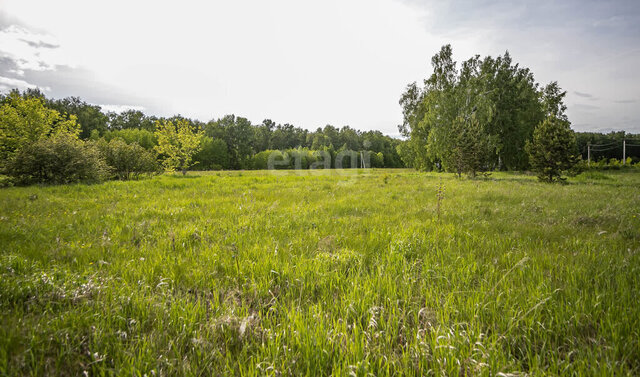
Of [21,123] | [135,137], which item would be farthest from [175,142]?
[135,137]

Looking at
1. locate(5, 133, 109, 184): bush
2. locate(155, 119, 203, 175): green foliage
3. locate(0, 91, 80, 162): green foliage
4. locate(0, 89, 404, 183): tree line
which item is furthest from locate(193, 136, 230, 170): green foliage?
locate(5, 133, 109, 184): bush

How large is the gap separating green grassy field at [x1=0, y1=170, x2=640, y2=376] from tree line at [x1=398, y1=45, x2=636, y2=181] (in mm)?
27359

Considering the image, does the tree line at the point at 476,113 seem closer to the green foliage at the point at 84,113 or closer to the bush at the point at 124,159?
the bush at the point at 124,159

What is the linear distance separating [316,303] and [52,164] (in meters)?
19.2

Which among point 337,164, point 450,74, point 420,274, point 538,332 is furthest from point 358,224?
point 337,164

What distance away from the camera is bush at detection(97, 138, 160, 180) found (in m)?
19.2

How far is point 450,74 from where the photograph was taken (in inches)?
1485

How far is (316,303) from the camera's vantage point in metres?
2.85

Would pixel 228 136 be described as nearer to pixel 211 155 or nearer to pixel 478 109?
pixel 211 155

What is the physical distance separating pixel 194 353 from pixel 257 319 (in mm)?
590

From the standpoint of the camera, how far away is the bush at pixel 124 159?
19.2 meters

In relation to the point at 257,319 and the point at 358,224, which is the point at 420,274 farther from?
the point at 358,224

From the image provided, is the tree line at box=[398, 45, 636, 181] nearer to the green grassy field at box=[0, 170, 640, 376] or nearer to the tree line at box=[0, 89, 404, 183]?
the green grassy field at box=[0, 170, 640, 376]

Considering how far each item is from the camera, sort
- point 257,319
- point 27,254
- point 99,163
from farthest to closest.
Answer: point 99,163 < point 27,254 < point 257,319
